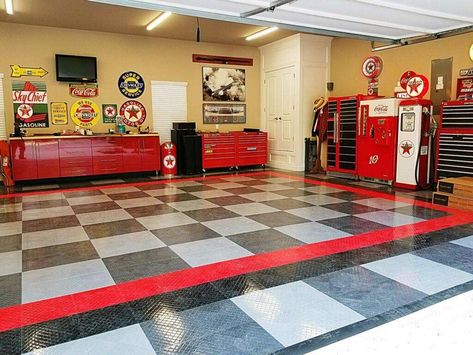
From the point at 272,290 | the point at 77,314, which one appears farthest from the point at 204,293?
the point at 77,314

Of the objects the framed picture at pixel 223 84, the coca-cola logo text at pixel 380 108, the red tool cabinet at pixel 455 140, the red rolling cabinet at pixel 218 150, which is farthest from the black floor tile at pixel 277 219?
the framed picture at pixel 223 84

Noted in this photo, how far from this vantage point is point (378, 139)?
686cm

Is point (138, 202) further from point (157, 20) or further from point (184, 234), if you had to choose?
point (157, 20)

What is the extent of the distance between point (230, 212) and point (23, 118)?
5229 millimetres

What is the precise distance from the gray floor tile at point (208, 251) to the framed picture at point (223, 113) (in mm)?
6130

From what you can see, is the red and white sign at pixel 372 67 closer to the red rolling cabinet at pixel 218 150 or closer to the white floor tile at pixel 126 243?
the red rolling cabinet at pixel 218 150

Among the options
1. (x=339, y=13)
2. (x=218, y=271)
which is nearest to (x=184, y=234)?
(x=218, y=271)

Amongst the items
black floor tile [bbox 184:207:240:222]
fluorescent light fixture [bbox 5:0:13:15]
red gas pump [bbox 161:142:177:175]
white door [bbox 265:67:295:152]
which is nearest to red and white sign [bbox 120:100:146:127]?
red gas pump [bbox 161:142:177:175]

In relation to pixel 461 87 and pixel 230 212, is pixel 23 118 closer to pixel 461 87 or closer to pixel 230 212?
pixel 230 212

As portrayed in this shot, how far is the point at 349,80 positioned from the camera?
8.47 meters

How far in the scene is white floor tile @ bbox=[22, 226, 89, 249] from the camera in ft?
12.1

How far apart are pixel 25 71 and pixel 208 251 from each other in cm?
634

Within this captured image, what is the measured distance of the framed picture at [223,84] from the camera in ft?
30.8

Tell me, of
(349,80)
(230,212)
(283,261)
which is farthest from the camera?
(349,80)
